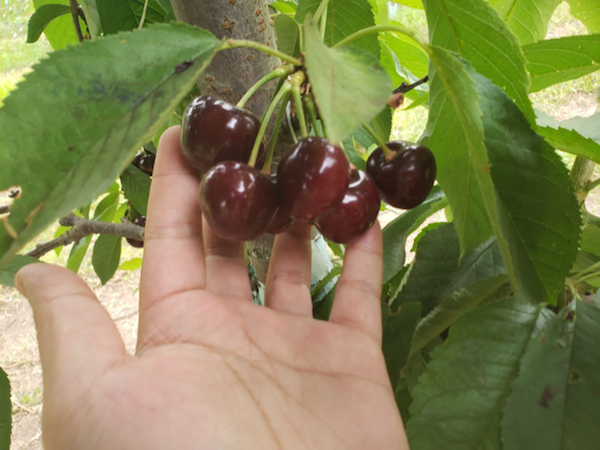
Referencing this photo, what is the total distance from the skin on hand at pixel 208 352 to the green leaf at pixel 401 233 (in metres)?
0.09

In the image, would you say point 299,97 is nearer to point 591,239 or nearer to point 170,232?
point 170,232

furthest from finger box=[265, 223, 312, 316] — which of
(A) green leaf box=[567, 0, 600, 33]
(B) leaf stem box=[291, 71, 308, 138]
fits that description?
(A) green leaf box=[567, 0, 600, 33]

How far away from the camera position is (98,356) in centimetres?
50

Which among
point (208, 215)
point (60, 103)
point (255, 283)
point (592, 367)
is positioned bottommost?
point (255, 283)

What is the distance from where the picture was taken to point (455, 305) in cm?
60

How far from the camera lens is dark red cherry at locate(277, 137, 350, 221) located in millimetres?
430

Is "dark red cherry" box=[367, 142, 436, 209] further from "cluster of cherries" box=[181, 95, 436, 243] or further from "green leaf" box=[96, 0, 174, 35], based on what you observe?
"green leaf" box=[96, 0, 174, 35]

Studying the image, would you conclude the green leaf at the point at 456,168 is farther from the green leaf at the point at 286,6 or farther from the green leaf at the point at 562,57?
the green leaf at the point at 286,6

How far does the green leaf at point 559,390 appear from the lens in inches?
19.8

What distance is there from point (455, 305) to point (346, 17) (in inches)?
14.6

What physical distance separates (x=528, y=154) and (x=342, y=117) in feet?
0.90

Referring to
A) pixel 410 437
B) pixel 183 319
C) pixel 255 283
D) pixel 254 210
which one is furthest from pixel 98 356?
pixel 255 283

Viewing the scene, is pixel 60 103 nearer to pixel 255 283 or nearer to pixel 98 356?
pixel 98 356

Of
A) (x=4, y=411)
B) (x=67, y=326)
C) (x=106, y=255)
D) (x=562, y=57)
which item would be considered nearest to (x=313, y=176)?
(x=67, y=326)
